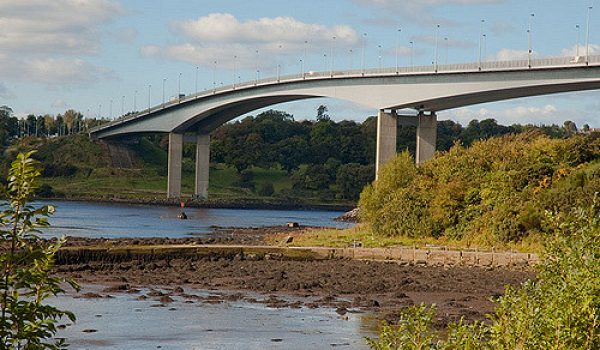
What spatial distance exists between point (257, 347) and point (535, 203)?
26.2 meters

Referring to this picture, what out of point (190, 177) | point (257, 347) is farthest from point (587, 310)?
point (190, 177)

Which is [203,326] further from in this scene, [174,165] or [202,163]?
[174,165]

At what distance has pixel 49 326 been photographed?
8.77m

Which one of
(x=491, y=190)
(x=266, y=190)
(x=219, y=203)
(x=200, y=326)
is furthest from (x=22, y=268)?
(x=266, y=190)

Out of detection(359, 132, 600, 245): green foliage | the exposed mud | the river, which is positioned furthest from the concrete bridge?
the river

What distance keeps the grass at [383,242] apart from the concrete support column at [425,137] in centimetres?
2335

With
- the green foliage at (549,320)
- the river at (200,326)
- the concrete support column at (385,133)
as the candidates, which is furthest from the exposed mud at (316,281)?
the concrete support column at (385,133)

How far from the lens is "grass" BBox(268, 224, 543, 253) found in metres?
47.5

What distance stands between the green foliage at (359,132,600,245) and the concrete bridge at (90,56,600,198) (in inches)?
393

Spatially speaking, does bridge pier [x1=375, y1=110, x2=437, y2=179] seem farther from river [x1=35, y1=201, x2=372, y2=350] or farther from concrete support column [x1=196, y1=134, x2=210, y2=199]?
river [x1=35, y1=201, x2=372, y2=350]

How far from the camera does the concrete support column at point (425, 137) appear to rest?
8412 cm

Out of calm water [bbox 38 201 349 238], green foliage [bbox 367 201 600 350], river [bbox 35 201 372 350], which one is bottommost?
calm water [bbox 38 201 349 238]

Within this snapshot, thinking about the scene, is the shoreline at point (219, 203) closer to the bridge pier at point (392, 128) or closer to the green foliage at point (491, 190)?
the bridge pier at point (392, 128)

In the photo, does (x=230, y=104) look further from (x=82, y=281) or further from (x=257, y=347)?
(x=257, y=347)
